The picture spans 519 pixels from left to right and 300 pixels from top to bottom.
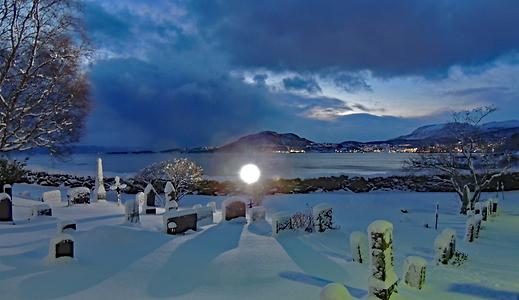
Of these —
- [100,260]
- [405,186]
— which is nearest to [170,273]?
[100,260]

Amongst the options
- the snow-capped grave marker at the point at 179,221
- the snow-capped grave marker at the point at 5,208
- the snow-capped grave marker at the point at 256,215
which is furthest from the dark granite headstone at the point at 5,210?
the snow-capped grave marker at the point at 256,215

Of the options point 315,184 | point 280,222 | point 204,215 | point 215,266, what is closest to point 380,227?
point 215,266

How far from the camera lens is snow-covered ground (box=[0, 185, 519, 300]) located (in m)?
6.98

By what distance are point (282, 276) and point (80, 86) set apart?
10.6 metres

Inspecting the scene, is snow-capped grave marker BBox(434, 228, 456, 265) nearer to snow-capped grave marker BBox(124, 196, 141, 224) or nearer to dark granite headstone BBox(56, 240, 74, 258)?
dark granite headstone BBox(56, 240, 74, 258)

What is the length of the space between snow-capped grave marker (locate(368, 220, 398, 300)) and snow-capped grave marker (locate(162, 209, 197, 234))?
6909 millimetres

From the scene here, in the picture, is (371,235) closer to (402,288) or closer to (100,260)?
(402,288)

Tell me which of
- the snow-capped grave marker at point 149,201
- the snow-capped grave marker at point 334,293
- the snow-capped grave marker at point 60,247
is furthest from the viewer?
the snow-capped grave marker at point 149,201

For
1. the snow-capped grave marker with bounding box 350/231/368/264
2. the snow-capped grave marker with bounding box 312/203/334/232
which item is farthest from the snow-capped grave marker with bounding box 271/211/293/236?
the snow-capped grave marker with bounding box 350/231/368/264

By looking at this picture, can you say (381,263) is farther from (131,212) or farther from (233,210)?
(131,212)

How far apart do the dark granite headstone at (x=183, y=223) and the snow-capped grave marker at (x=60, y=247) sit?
3694 mm

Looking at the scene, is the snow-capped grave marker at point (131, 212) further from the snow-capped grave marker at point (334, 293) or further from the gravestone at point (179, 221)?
the snow-capped grave marker at point (334, 293)

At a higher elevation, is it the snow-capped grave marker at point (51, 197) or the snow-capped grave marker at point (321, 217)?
the snow-capped grave marker at point (51, 197)

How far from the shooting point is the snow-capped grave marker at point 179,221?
38.4 ft
